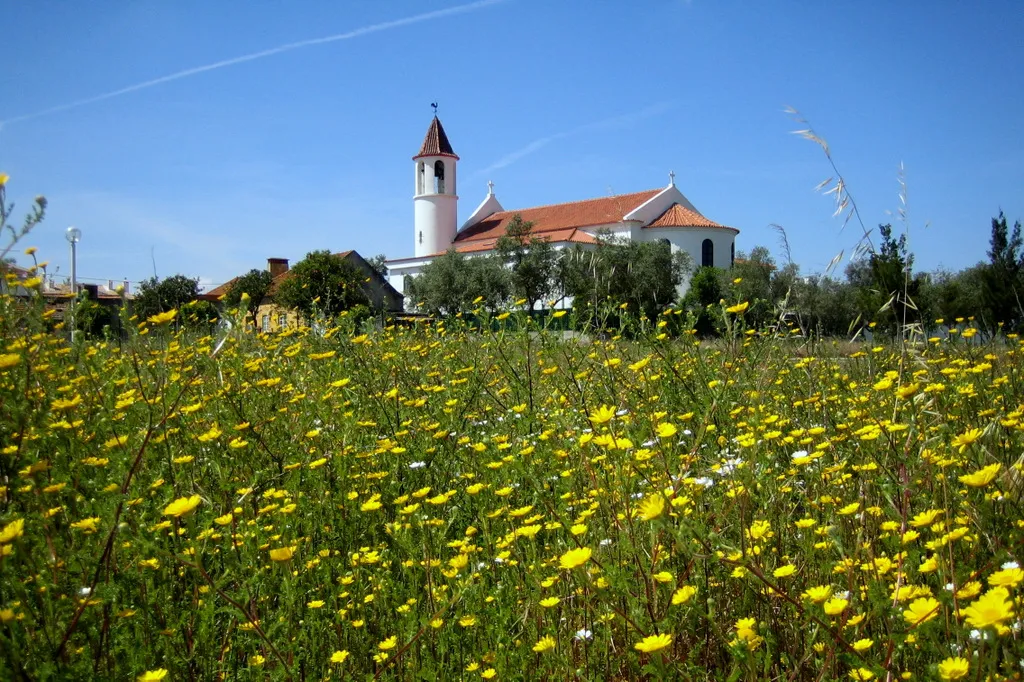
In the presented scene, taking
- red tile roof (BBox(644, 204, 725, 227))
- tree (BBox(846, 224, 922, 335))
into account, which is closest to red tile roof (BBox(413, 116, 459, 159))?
red tile roof (BBox(644, 204, 725, 227))

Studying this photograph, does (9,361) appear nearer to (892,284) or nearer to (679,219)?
(892,284)

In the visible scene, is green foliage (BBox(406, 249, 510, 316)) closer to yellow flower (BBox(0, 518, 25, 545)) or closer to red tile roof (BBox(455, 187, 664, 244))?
red tile roof (BBox(455, 187, 664, 244))

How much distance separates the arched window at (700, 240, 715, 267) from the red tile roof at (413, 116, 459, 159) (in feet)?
74.1

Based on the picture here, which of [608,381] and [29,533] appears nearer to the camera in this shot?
[29,533]

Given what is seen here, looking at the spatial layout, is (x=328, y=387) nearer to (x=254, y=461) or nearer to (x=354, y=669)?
(x=254, y=461)

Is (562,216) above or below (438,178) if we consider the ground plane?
below

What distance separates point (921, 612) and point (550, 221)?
211ft

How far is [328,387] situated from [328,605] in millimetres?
1765

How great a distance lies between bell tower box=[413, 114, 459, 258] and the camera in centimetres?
6806

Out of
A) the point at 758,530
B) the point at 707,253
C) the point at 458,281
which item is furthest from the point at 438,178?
the point at 758,530

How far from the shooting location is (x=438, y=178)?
68.1 m

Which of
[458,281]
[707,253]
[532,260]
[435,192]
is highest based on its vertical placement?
[435,192]

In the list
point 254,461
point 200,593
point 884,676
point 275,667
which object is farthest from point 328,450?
point 884,676

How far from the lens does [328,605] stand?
2.28m
